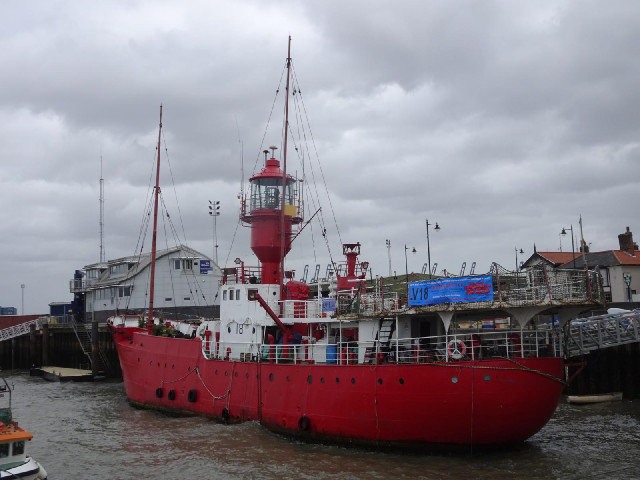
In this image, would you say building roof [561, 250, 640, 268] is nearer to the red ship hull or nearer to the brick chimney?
the brick chimney

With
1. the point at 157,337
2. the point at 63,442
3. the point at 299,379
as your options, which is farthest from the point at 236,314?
the point at 63,442

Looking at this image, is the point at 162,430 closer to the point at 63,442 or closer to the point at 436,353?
the point at 63,442

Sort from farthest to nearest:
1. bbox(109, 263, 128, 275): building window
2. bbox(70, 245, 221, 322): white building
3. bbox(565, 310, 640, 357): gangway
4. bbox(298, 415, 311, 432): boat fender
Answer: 1. bbox(109, 263, 128, 275): building window
2. bbox(70, 245, 221, 322): white building
3. bbox(565, 310, 640, 357): gangway
4. bbox(298, 415, 311, 432): boat fender

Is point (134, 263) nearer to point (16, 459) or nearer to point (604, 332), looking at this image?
point (16, 459)

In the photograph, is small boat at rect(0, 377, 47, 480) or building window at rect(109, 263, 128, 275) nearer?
small boat at rect(0, 377, 47, 480)

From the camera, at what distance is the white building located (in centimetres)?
5897

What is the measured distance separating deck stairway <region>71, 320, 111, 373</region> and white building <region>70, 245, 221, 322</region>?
641cm

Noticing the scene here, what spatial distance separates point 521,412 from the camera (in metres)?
17.8

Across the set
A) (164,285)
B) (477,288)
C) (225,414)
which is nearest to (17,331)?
(164,285)

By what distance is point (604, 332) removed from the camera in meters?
23.9

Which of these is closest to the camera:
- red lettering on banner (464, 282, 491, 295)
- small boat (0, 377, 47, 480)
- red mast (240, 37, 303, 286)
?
small boat (0, 377, 47, 480)

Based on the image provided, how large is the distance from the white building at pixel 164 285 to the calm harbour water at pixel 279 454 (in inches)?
1243

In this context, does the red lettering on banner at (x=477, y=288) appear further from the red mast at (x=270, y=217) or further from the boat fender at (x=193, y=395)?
the boat fender at (x=193, y=395)

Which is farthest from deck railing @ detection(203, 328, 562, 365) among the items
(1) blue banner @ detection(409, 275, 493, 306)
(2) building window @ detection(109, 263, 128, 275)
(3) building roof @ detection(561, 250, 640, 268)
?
(2) building window @ detection(109, 263, 128, 275)
